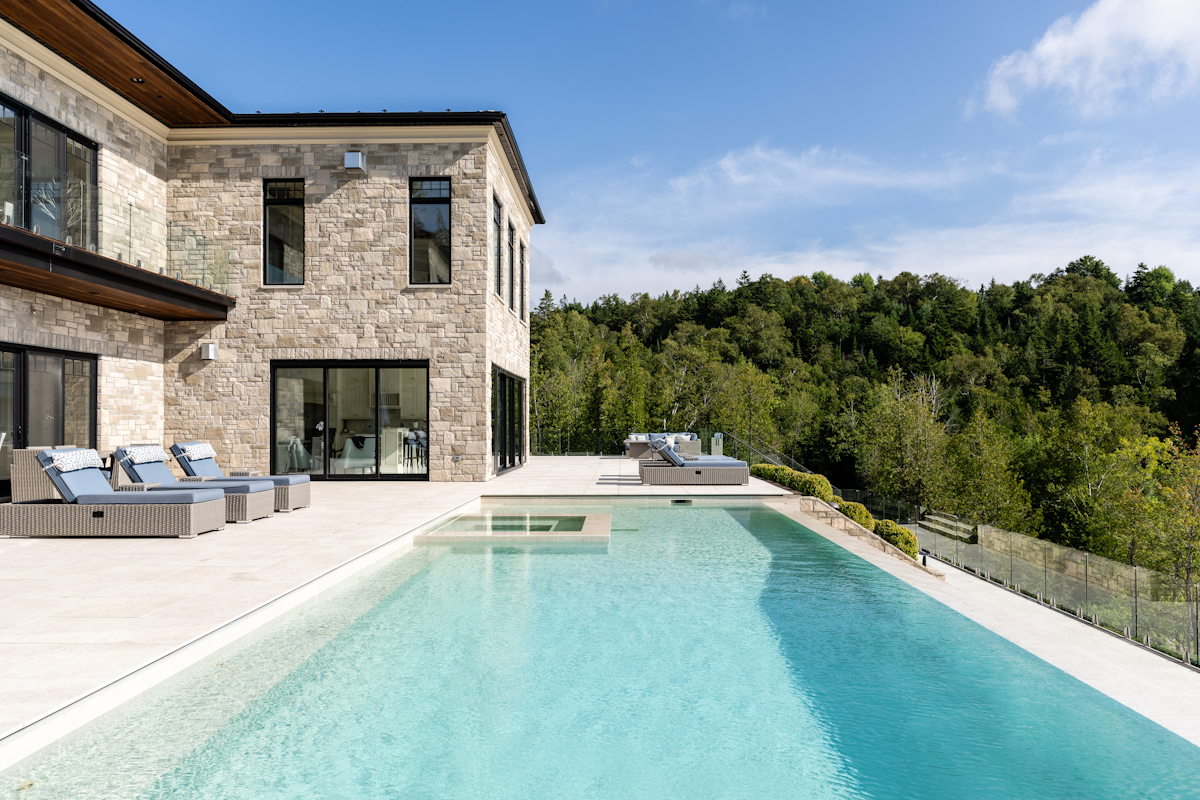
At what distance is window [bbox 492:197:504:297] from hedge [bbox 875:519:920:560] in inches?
346

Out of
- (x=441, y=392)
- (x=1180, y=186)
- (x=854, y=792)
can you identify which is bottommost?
(x=854, y=792)

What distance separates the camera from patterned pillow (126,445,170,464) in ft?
27.7

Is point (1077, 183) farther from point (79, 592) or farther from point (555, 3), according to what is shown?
point (79, 592)

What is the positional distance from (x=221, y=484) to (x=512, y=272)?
935 cm

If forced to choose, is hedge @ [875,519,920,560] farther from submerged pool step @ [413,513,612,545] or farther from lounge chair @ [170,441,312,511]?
lounge chair @ [170,441,312,511]

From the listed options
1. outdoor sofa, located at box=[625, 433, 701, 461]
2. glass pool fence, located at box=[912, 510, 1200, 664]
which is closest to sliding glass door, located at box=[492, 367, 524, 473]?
outdoor sofa, located at box=[625, 433, 701, 461]

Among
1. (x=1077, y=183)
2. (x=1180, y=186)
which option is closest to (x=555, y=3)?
(x=1077, y=183)

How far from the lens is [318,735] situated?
10.3ft

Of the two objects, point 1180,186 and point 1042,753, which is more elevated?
point 1180,186

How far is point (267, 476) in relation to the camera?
9484 mm

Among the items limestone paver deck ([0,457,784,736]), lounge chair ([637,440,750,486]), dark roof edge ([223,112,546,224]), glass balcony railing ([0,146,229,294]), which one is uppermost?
dark roof edge ([223,112,546,224])

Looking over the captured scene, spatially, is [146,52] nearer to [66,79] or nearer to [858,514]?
[66,79]

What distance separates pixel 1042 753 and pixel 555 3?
685 inches

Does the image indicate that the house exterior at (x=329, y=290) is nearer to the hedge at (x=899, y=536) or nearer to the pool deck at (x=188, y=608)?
the pool deck at (x=188, y=608)
